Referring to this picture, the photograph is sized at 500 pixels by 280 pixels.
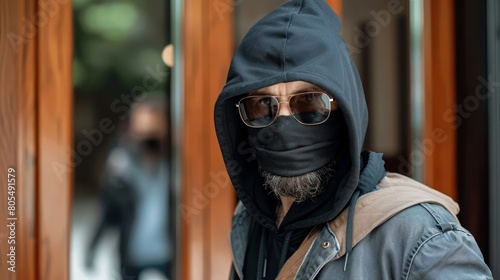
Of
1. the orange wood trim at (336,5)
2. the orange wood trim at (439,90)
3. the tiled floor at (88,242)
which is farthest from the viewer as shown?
the orange wood trim at (439,90)

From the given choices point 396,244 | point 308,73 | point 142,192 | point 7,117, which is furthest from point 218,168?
point 396,244

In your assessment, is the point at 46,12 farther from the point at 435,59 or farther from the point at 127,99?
the point at 435,59

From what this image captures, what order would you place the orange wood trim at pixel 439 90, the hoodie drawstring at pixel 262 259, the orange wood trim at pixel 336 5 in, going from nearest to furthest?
the hoodie drawstring at pixel 262 259
the orange wood trim at pixel 336 5
the orange wood trim at pixel 439 90

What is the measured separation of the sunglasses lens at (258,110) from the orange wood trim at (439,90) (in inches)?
70.1

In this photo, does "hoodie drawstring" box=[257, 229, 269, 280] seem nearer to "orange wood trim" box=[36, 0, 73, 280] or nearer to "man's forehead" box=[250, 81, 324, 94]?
"man's forehead" box=[250, 81, 324, 94]

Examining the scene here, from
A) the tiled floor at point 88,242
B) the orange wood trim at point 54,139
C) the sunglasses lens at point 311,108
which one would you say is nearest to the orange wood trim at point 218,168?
the tiled floor at point 88,242

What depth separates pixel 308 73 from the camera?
1313mm

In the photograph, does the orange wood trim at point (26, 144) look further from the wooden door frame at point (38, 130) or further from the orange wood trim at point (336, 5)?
the orange wood trim at point (336, 5)

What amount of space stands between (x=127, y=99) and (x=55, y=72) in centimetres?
35

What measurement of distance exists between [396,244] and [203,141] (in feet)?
5.49

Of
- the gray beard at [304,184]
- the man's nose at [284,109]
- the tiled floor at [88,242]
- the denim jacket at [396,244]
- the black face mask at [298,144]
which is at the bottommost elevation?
the tiled floor at [88,242]

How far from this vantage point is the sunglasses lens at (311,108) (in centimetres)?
138

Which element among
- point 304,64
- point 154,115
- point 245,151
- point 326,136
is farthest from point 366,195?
point 154,115

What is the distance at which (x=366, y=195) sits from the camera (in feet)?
4.28
